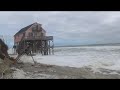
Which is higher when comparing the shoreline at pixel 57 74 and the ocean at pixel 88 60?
the shoreline at pixel 57 74

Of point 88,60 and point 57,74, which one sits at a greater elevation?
point 57,74

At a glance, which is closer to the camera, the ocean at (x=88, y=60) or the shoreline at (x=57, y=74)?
the shoreline at (x=57, y=74)

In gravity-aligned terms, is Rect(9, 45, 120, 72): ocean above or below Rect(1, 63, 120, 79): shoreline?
below

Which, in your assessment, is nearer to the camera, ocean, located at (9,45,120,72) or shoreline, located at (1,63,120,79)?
shoreline, located at (1,63,120,79)

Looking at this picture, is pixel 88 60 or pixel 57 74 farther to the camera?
pixel 88 60
